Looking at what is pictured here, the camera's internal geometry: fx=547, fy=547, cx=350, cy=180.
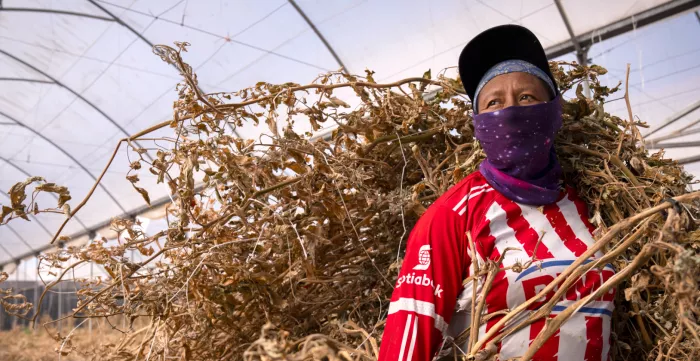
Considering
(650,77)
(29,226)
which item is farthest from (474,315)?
(29,226)

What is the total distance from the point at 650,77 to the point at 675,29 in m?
0.47

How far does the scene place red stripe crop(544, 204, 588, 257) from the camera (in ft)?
3.90

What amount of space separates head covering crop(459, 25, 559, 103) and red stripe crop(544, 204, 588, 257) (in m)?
0.29

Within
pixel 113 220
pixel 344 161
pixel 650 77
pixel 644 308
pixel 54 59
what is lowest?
pixel 644 308

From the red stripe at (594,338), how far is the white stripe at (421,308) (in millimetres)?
300

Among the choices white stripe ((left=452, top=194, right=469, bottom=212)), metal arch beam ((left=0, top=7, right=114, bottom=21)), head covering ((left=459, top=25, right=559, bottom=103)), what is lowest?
white stripe ((left=452, top=194, right=469, bottom=212))

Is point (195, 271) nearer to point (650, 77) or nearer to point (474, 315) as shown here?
point (474, 315)

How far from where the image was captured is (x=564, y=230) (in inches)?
48.2

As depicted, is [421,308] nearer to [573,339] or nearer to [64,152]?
[573,339]

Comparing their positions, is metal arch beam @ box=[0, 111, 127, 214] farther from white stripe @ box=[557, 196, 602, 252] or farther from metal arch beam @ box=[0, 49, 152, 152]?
white stripe @ box=[557, 196, 602, 252]

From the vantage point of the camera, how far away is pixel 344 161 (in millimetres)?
1545

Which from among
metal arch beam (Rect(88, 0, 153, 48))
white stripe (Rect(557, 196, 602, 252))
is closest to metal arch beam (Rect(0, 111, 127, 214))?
metal arch beam (Rect(88, 0, 153, 48))

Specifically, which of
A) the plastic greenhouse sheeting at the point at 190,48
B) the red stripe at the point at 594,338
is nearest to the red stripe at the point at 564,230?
the red stripe at the point at 594,338

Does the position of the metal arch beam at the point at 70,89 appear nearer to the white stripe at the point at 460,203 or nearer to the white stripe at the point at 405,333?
the white stripe at the point at 460,203
